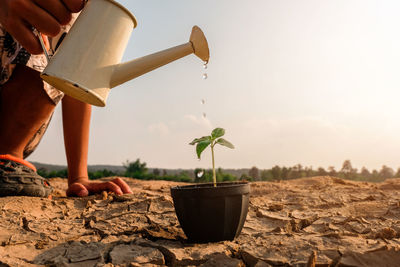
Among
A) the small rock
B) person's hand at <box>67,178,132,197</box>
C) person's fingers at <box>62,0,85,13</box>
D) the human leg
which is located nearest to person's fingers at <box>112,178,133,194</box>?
person's hand at <box>67,178,132,197</box>

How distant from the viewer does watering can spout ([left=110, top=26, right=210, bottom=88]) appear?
122 cm

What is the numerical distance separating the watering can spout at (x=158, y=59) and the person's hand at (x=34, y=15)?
29 cm

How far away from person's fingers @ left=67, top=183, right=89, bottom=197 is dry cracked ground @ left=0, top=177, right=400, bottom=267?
118 mm

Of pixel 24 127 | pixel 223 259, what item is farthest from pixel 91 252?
pixel 24 127

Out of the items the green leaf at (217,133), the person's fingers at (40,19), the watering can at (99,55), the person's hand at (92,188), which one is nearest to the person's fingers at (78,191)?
the person's hand at (92,188)

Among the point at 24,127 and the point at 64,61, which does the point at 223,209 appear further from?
the point at 24,127

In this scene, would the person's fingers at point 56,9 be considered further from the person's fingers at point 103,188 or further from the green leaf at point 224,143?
the person's fingers at point 103,188

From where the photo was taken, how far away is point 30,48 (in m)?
1.29

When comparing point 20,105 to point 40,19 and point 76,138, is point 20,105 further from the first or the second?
point 40,19

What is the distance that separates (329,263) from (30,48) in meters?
1.35

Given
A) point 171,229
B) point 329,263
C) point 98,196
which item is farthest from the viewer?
point 98,196

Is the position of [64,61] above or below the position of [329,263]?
above

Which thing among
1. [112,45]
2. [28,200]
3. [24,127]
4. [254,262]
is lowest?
[254,262]

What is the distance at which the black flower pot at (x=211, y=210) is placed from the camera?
1064 millimetres
